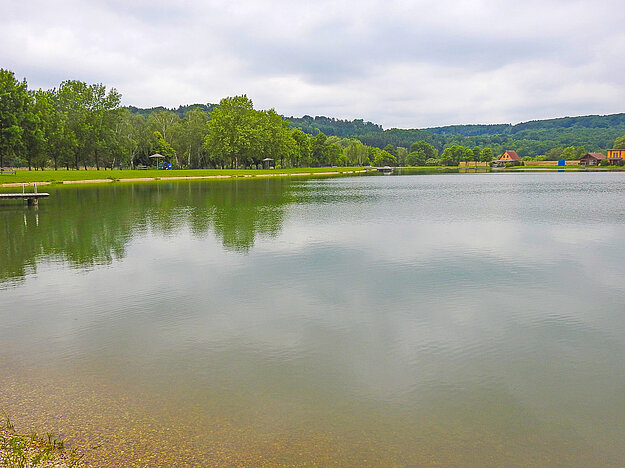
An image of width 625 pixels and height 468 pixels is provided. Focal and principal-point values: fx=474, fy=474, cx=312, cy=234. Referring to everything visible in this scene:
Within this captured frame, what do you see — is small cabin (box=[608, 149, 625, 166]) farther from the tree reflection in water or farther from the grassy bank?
Answer: the grassy bank

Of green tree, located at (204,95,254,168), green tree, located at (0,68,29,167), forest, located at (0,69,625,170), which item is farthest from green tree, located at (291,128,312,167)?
green tree, located at (0,68,29,167)

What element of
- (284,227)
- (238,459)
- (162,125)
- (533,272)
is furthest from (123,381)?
(162,125)

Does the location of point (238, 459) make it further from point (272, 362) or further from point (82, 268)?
point (82, 268)

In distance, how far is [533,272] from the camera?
13336mm

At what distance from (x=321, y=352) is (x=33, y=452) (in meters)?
4.27

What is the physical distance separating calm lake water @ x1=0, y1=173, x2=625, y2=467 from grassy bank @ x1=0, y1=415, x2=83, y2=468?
9.4 inches

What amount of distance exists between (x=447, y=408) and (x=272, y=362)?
110 inches

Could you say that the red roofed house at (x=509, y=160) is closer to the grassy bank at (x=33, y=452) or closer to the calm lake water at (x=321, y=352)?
the calm lake water at (x=321, y=352)

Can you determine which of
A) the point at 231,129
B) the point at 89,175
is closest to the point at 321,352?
the point at 89,175

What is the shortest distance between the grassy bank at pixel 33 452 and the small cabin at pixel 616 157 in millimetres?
179058

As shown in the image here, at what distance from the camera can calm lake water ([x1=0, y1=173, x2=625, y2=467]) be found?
5434mm

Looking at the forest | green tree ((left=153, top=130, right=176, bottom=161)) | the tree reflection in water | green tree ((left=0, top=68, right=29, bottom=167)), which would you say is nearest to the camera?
the tree reflection in water

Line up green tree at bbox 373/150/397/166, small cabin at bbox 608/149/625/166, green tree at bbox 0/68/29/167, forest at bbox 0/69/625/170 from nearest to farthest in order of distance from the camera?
1. green tree at bbox 0/68/29/167
2. forest at bbox 0/69/625/170
3. small cabin at bbox 608/149/625/166
4. green tree at bbox 373/150/397/166

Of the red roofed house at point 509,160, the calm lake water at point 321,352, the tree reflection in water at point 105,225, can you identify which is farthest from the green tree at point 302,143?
the calm lake water at point 321,352
